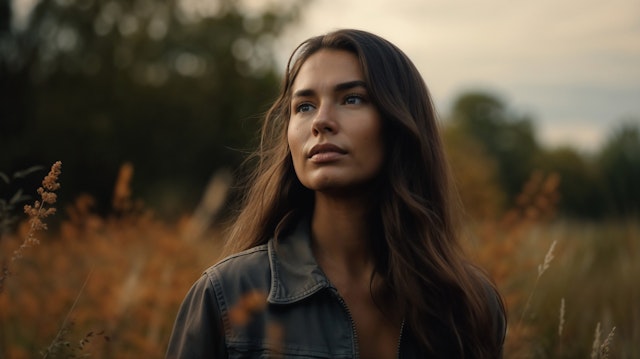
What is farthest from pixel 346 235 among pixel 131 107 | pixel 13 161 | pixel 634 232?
pixel 131 107

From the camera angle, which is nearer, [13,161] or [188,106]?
[13,161]

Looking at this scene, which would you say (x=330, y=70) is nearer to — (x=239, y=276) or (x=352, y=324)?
(x=239, y=276)

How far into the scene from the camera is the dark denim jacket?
2.83 metres

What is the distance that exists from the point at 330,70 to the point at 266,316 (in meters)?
1.06

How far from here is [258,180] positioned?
12.0ft

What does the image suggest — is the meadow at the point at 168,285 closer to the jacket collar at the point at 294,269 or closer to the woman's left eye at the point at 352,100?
the jacket collar at the point at 294,269

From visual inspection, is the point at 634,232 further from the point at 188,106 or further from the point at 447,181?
the point at 188,106

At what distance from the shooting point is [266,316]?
2893 millimetres

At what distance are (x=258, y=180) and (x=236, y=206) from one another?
2.28 feet

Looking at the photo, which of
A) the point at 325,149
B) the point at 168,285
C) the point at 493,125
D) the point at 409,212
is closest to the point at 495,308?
the point at 409,212

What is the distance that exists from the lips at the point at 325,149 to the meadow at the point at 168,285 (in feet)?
1.32

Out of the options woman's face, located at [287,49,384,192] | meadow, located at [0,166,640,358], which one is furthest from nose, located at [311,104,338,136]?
meadow, located at [0,166,640,358]

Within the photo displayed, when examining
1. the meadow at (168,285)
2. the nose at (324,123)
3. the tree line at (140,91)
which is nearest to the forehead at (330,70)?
the nose at (324,123)

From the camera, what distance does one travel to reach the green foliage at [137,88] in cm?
2208
